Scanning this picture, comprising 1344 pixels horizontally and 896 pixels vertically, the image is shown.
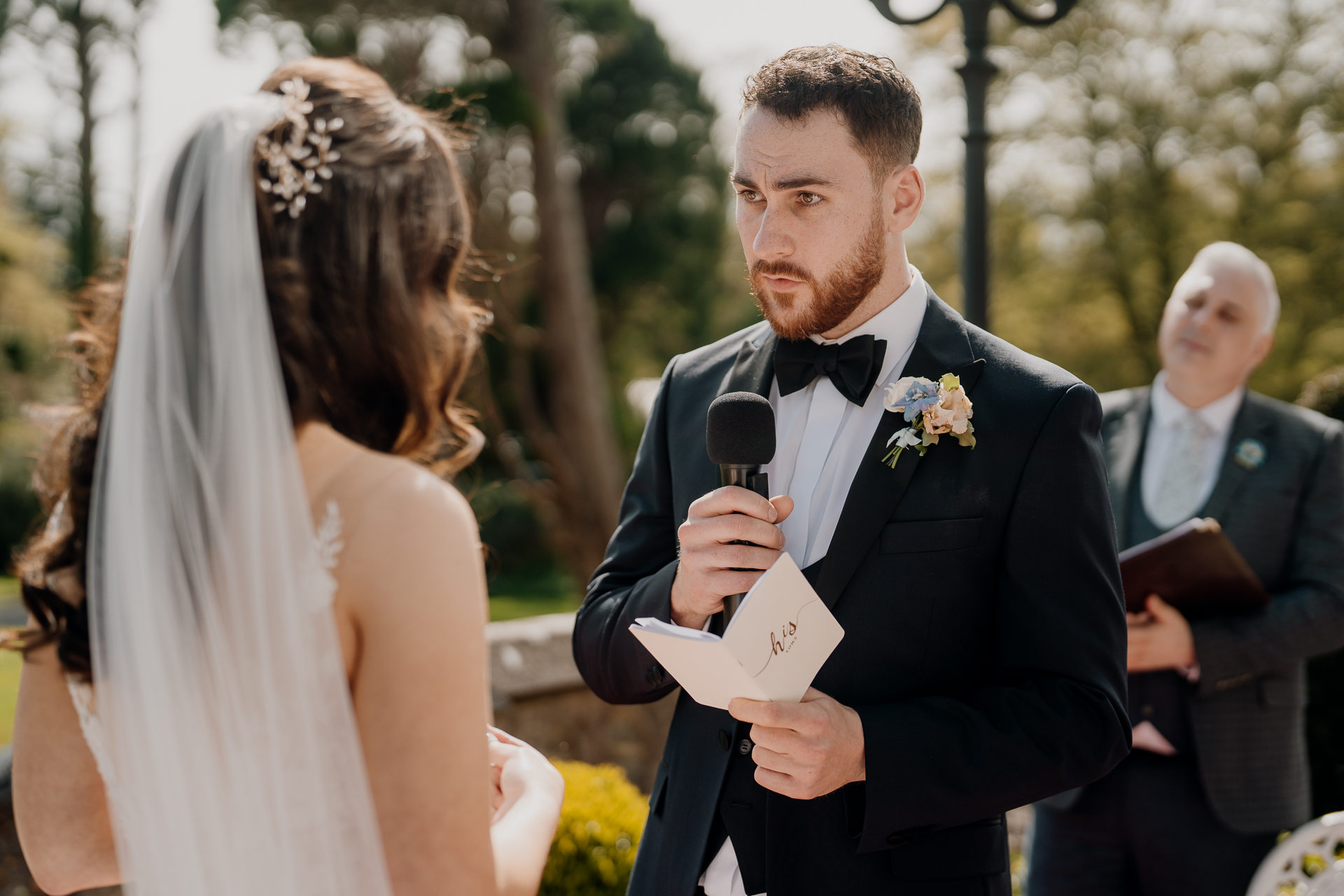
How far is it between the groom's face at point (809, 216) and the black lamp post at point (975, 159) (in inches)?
59.6

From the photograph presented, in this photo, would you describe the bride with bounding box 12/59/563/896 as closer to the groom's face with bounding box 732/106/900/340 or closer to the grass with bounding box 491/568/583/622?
the groom's face with bounding box 732/106/900/340

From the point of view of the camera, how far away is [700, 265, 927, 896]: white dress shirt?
6.61 feet

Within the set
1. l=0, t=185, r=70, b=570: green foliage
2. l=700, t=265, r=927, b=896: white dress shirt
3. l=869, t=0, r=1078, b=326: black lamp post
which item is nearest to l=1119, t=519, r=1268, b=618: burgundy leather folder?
l=869, t=0, r=1078, b=326: black lamp post

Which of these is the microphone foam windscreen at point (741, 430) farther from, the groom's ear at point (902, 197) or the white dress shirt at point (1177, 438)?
the white dress shirt at point (1177, 438)

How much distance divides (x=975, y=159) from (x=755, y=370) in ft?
5.66

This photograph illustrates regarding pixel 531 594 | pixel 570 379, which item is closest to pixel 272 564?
pixel 570 379

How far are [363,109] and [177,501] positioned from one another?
624mm

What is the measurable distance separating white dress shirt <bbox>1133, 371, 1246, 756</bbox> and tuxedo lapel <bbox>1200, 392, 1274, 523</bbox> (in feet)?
0.08

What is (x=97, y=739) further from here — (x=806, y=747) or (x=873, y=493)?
(x=873, y=493)

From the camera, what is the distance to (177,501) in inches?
56.4

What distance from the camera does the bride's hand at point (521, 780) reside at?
167cm

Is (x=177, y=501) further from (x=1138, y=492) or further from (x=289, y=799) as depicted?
(x=1138, y=492)

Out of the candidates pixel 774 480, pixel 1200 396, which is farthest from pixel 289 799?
pixel 1200 396

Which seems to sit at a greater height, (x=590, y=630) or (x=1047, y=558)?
(x=1047, y=558)
